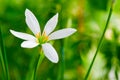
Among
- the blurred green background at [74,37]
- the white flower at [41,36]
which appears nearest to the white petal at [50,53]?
the white flower at [41,36]

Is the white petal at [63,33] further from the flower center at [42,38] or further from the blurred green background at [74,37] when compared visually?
the blurred green background at [74,37]

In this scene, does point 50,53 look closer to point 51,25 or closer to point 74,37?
point 51,25

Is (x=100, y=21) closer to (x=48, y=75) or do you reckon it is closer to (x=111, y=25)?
(x=111, y=25)

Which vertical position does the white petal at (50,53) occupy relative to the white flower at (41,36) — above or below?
below

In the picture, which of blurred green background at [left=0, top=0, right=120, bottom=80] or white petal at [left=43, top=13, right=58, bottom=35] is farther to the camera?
blurred green background at [left=0, top=0, right=120, bottom=80]

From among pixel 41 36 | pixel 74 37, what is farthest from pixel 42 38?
pixel 74 37

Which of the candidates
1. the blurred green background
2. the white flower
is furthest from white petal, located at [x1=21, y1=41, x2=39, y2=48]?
the blurred green background

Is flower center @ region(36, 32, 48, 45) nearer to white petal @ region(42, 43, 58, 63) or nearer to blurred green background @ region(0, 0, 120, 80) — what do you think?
white petal @ region(42, 43, 58, 63)

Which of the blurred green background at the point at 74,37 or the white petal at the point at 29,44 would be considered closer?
the white petal at the point at 29,44
